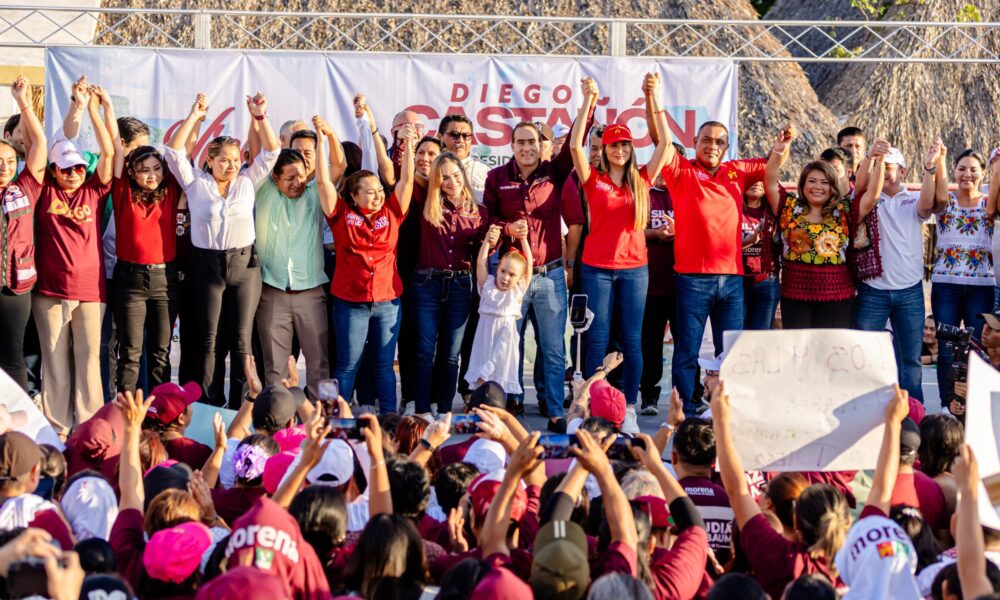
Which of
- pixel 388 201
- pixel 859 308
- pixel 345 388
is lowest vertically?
pixel 345 388

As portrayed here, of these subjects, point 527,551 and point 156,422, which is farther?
point 156,422

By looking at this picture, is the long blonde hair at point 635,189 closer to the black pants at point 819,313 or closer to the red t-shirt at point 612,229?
the red t-shirt at point 612,229

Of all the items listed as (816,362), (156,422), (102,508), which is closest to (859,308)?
(816,362)

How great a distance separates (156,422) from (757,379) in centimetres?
272

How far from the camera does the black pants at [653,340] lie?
8.15m

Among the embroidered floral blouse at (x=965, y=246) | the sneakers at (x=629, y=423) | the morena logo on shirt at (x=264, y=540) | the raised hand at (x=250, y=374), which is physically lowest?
the sneakers at (x=629, y=423)

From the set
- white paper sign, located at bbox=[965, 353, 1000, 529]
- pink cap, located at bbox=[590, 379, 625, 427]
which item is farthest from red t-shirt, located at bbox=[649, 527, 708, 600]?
pink cap, located at bbox=[590, 379, 625, 427]

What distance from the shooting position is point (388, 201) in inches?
296

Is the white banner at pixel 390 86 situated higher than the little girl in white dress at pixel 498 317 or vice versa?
the white banner at pixel 390 86

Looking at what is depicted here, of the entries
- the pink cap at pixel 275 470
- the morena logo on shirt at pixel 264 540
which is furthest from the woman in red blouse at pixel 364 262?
the morena logo on shirt at pixel 264 540

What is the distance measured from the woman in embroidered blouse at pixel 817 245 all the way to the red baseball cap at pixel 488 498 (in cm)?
380

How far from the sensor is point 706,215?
7.57 metres

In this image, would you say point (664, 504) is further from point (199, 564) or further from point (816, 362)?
point (199, 564)

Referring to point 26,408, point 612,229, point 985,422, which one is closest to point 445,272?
point 612,229
